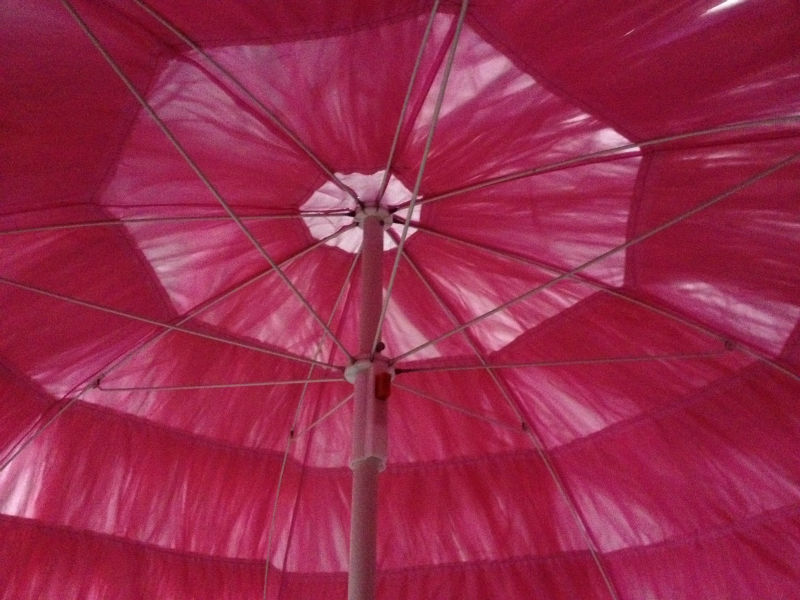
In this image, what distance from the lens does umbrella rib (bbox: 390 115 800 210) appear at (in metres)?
4.81

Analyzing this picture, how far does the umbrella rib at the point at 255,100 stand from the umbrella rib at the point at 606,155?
0.66m

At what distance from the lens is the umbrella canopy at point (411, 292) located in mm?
4875

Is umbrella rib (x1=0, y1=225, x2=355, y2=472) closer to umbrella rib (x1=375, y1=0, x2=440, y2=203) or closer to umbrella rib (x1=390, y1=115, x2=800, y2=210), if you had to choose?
umbrella rib (x1=390, y1=115, x2=800, y2=210)

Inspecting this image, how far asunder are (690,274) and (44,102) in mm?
4735

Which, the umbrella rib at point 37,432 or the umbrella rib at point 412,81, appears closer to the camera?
the umbrella rib at point 412,81

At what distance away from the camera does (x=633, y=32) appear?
468cm

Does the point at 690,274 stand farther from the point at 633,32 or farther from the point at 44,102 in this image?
the point at 44,102

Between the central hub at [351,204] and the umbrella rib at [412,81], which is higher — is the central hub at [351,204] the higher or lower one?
the higher one

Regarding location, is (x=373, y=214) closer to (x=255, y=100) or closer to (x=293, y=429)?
(x=255, y=100)

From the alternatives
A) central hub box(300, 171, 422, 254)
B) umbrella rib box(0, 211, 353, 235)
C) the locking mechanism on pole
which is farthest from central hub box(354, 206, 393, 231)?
the locking mechanism on pole

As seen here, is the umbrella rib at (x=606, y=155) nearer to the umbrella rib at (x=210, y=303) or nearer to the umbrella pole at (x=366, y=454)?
the umbrella rib at (x=210, y=303)

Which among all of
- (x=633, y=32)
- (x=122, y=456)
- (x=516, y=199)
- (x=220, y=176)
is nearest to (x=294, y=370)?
(x=122, y=456)

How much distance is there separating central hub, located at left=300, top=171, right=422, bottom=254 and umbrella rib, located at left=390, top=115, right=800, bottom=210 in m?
0.10

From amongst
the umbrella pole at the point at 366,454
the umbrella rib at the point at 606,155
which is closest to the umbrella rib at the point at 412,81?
the umbrella rib at the point at 606,155
